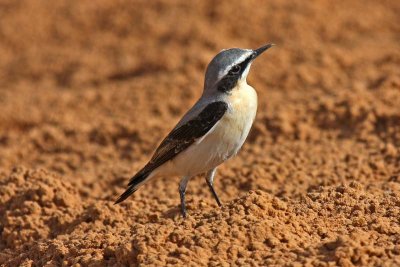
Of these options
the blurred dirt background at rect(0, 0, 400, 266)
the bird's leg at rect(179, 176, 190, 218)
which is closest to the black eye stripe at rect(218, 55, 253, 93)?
the bird's leg at rect(179, 176, 190, 218)

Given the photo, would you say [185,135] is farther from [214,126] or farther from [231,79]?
[231,79]

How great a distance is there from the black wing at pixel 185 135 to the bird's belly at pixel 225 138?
5 centimetres

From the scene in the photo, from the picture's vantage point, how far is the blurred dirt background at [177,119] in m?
6.41

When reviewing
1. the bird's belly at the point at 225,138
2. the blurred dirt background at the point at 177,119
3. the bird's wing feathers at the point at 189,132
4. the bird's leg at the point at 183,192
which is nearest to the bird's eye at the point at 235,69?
the bird's belly at the point at 225,138

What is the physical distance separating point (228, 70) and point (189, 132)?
682 millimetres

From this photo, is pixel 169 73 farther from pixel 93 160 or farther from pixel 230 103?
pixel 230 103

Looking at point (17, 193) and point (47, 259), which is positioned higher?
point (17, 193)

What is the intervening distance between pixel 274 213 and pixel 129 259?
128cm

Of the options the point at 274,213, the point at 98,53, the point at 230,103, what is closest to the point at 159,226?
the point at 274,213

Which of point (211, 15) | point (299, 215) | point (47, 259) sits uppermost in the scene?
point (211, 15)

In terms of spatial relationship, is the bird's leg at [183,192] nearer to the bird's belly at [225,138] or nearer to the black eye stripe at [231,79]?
the bird's belly at [225,138]

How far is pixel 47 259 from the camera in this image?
6.89 metres

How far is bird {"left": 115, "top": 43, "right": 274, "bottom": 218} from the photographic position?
24.7 feet

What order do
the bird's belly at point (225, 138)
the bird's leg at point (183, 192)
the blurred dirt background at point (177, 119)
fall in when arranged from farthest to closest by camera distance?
the bird's leg at point (183, 192), the bird's belly at point (225, 138), the blurred dirt background at point (177, 119)
